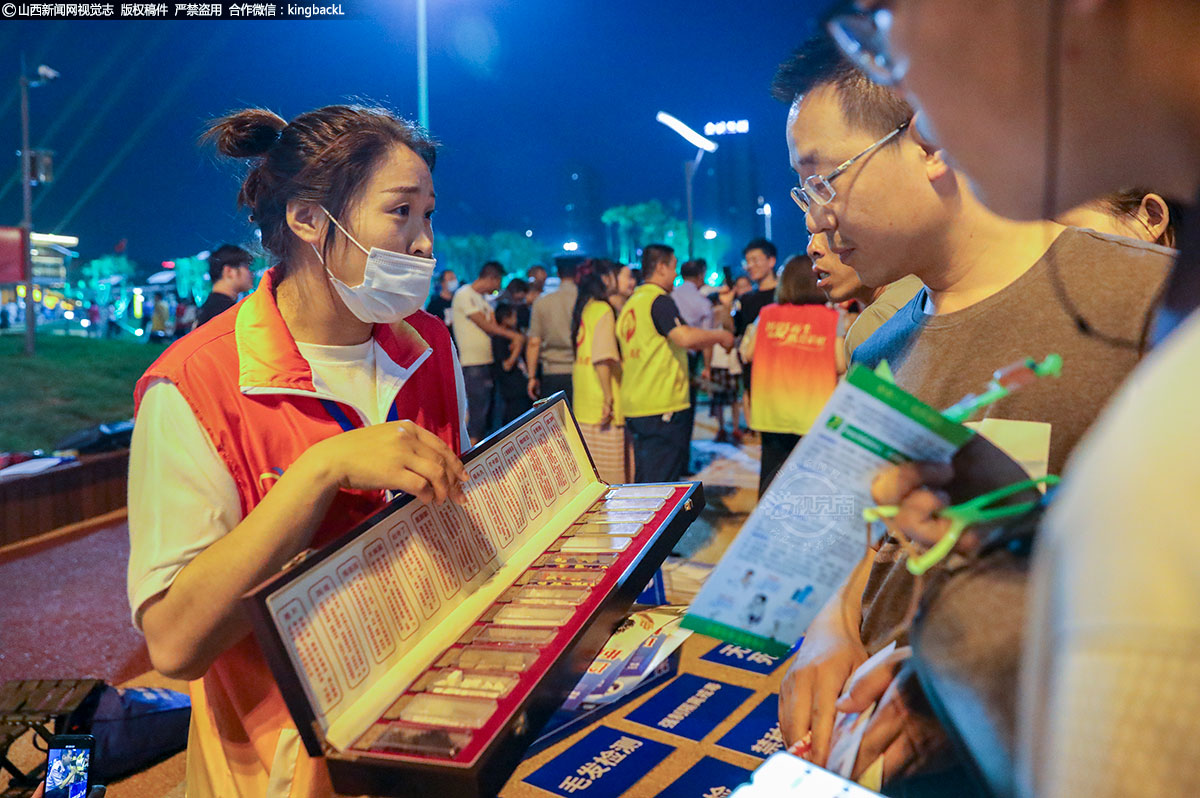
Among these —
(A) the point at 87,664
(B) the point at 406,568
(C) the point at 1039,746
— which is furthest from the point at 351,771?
(A) the point at 87,664

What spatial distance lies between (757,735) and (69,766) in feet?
7.35

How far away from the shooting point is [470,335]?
8055mm

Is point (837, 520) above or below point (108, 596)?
above

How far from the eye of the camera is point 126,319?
21.0 m

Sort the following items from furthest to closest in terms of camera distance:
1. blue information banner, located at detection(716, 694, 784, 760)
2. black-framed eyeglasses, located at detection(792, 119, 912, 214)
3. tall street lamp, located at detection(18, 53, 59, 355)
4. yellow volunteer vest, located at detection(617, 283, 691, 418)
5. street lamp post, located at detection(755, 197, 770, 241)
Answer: street lamp post, located at detection(755, 197, 770, 241)
tall street lamp, located at detection(18, 53, 59, 355)
yellow volunteer vest, located at detection(617, 283, 691, 418)
blue information banner, located at detection(716, 694, 784, 760)
black-framed eyeglasses, located at detection(792, 119, 912, 214)

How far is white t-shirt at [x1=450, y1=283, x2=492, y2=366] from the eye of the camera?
805 cm

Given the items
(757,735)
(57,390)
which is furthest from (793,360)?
(57,390)

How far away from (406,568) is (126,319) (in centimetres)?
2361

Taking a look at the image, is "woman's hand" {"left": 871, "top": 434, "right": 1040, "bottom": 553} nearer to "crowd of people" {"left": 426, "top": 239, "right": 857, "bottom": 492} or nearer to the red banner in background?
"crowd of people" {"left": 426, "top": 239, "right": 857, "bottom": 492}

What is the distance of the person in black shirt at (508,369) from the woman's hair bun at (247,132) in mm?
6596

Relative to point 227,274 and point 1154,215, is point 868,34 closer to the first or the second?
point 1154,215

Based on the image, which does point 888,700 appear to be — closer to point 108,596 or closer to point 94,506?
point 108,596

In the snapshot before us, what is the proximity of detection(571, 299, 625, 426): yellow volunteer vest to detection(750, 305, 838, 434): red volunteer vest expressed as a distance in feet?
4.00

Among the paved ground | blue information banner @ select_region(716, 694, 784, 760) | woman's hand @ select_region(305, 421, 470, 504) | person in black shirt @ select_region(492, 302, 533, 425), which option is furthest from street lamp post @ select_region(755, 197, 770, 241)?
woman's hand @ select_region(305, 421, 470, 504)
